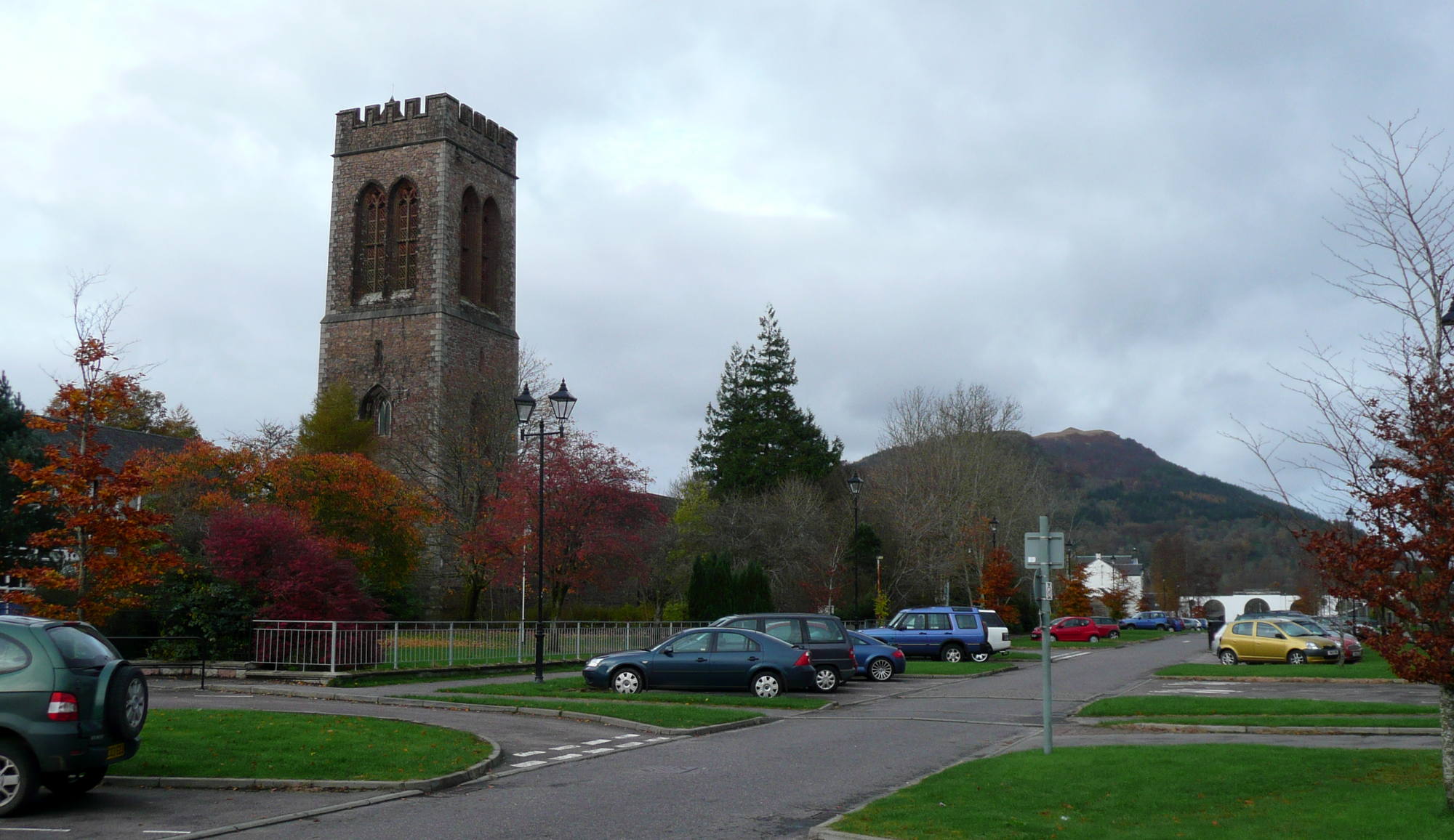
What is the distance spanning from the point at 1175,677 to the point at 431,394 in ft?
134

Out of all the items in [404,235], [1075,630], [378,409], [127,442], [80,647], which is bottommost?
[1075,630]

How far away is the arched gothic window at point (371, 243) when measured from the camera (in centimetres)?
6344

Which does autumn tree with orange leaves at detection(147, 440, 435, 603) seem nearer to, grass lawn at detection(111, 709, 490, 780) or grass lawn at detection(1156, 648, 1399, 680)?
grass lawn at detection(111, 709, 490, 780)

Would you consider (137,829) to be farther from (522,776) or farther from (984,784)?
(984,784)

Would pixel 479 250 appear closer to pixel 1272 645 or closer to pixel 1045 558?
pixel 1272 645

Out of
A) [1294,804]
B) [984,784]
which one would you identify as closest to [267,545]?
[984,784]

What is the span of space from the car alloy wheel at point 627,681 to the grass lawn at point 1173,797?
33.4ft

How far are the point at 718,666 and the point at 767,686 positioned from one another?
1.00 metres

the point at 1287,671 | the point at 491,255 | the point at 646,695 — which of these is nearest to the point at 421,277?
the point at 491,255

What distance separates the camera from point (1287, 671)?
1125 inches

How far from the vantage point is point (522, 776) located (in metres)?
12.3

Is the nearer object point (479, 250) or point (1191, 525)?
point (479, 250)

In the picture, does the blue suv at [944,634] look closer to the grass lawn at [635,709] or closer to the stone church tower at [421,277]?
the grass lawn at [635,709]

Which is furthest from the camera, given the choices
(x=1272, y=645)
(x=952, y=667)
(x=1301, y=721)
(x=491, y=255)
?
(x=491, y=255)
